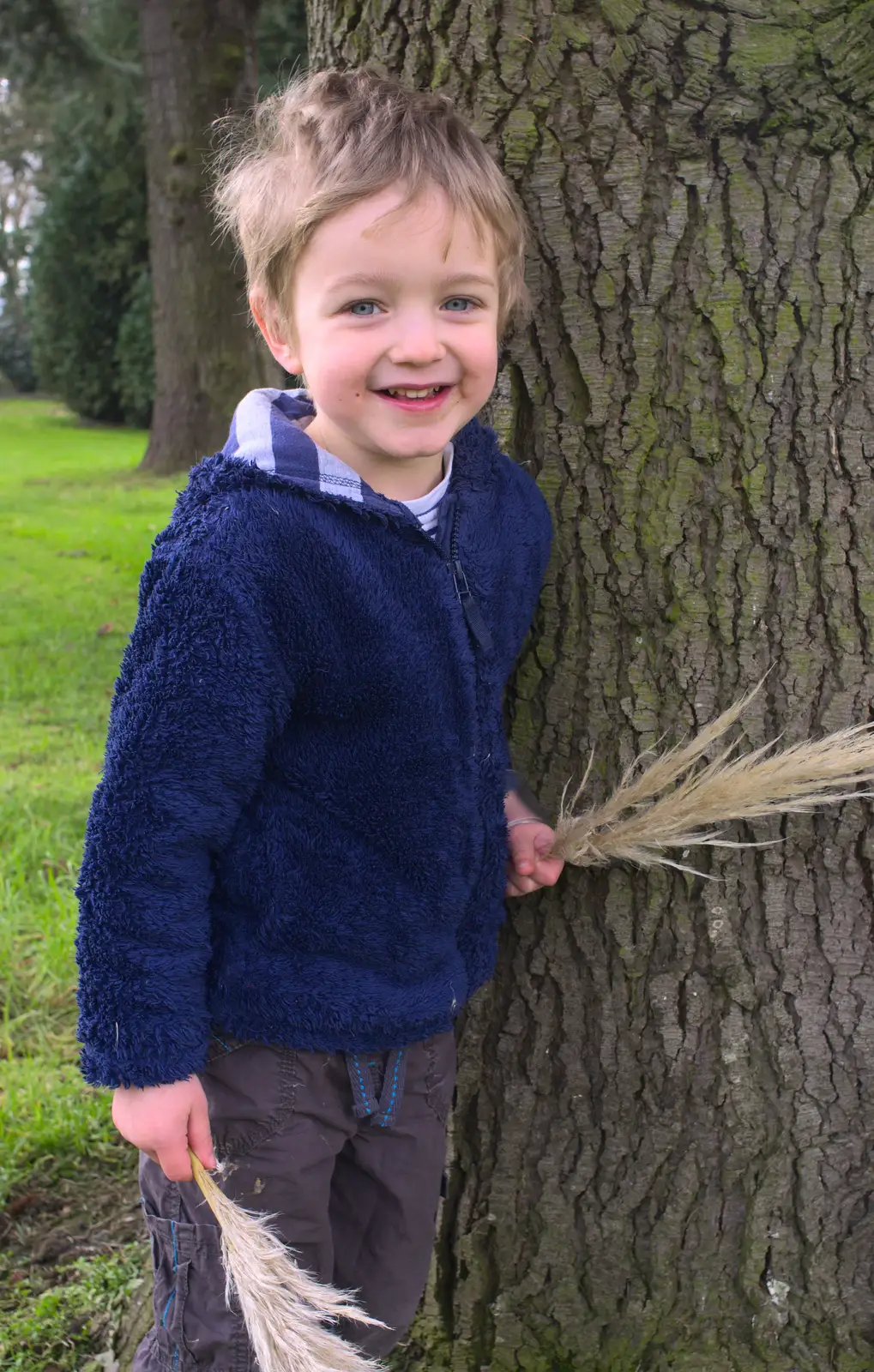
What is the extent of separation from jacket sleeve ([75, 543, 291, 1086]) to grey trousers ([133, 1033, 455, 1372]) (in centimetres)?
16

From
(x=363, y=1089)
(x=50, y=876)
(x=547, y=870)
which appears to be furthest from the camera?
(x=50, y=876)

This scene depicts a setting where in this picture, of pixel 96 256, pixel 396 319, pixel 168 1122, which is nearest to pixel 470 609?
pixel 396 319

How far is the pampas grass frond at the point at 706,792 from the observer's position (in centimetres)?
184

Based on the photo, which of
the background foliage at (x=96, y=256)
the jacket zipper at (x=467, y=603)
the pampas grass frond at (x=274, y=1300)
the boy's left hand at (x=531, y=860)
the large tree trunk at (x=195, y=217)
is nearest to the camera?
the pampas grass frond at (x=274, y=1300)

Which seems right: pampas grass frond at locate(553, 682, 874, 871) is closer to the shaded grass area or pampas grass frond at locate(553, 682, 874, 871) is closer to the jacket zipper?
the jacket zipper

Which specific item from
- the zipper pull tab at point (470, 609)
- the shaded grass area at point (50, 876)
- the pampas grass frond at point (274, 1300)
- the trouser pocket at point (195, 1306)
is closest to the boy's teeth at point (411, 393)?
the zipper pull tab at point (470, 609)

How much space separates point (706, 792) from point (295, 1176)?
31.2 inches

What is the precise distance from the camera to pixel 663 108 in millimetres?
1824

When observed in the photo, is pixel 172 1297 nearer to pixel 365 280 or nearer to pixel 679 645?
pixel 679 645

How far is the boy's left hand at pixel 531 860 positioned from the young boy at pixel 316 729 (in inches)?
4.3

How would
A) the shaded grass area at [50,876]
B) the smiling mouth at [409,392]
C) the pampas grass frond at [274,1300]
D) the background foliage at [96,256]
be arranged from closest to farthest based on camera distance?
the pampas grass frond at [274,1300] → the smiling mouth at [409,392] → the shaded grass area at [50,876] → the background foliage at [96,256]

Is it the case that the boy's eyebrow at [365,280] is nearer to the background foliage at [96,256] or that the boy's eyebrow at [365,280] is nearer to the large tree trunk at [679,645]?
the large tree trunk at [679,645]

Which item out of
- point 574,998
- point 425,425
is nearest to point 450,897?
point 574,998

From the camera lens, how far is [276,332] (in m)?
1.80
